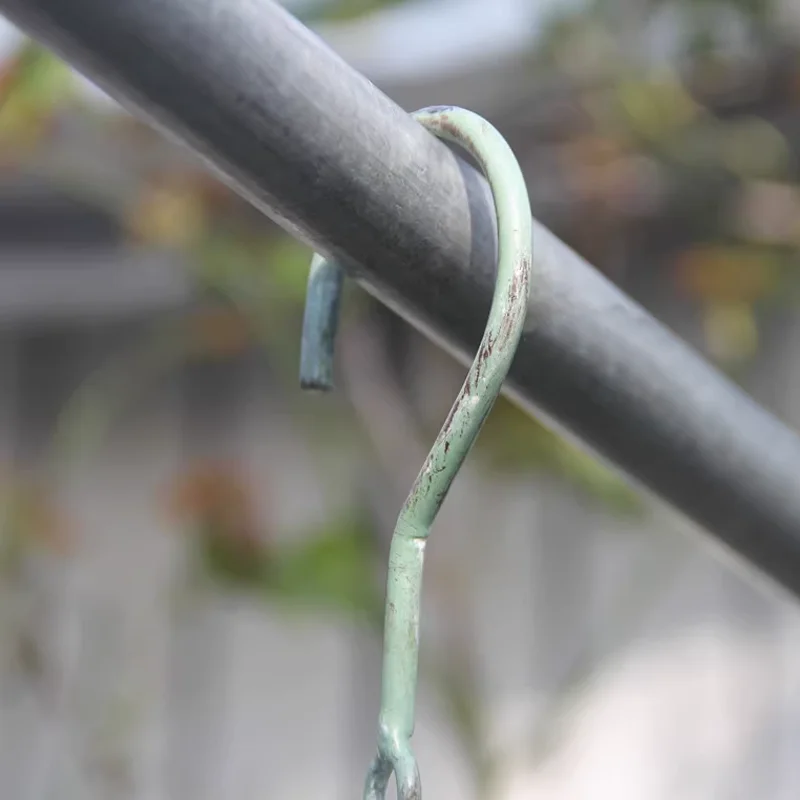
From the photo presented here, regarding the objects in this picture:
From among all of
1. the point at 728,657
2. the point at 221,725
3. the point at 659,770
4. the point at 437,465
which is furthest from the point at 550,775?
the point at 437,465

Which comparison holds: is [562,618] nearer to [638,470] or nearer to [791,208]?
[791,208]

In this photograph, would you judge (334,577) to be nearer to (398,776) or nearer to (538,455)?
(538,455)

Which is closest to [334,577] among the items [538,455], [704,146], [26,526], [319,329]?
[538,455]

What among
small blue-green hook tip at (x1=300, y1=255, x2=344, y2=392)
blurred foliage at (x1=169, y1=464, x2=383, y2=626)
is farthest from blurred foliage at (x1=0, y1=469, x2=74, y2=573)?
small blue-green hook tip at (x1=300, y1=255, x2=344, y2=392)

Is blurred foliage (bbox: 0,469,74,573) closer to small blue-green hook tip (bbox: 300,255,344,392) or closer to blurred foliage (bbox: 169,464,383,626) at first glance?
blurred foliage (bbox: 169,464,383,626)

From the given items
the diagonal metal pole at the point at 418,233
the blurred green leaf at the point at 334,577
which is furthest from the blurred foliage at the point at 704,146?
the diagonal metal pole at the point at 418,233

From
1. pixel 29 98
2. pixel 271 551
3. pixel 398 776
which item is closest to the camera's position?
pixel 398 776
